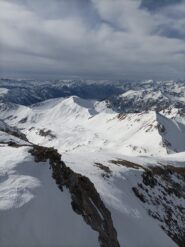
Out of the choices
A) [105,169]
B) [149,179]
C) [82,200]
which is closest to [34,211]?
[82,200]

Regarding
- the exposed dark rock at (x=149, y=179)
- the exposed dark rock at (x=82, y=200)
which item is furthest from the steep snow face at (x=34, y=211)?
the exposed dark rock at (x=149, y=179)

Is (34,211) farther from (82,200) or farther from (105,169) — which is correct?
(105,169)

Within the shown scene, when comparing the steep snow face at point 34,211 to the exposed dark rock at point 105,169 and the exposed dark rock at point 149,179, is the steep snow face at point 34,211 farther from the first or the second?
the exposed dark rock at point 149,179

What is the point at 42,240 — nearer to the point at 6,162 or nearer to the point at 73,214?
the point at 73,214

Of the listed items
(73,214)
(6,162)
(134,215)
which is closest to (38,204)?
(73,214)

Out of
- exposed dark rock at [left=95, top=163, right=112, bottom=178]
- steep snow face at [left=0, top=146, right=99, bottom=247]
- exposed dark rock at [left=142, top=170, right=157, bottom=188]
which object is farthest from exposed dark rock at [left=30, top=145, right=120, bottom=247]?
exposed dark rock at [left=142, top=170, right=157, bottom=188]

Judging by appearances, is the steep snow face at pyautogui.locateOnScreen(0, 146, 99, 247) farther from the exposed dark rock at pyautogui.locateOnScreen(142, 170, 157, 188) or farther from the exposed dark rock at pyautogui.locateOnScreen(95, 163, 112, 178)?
the exposed dark rock at pyautogui.locateOnScreen(142, 170, 157, 188)
